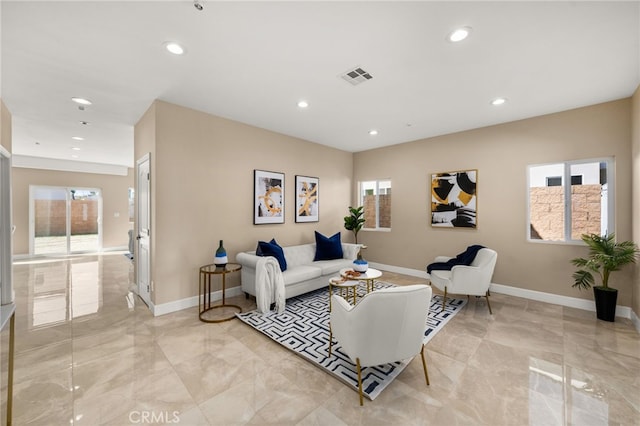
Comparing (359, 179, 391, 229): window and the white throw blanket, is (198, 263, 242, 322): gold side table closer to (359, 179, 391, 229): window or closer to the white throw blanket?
the white throw blanket

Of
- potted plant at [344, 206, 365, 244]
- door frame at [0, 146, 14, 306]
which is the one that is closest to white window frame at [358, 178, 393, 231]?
potted plant at [344, 206, 365, 244]

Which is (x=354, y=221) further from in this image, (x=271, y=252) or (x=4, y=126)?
(x=4, y=126)

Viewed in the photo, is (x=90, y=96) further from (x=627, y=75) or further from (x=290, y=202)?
(x=627, y=75)

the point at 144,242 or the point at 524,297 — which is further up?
the point at 144,242

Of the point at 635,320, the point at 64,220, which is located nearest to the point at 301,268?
the point at 635,320

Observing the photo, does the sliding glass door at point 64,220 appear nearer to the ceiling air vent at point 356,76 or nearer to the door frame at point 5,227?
the door frame at point 5,227

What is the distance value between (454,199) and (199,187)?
4.46m

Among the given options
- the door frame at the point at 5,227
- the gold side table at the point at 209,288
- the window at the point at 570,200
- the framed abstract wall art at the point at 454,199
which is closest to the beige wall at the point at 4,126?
the door frame at the point at 5,227

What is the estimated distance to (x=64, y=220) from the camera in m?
7.89

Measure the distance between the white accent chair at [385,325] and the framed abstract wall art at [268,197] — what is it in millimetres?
2901

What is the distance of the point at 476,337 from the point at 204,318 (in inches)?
129

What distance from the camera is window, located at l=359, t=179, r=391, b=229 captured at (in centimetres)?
591

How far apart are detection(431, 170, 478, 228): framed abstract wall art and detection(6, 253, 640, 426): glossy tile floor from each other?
1790mm

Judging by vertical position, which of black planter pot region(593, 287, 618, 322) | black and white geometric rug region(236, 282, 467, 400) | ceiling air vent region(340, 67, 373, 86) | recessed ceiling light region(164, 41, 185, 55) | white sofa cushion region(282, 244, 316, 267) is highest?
ceiling air vent region(340, 67, 373, 86)
